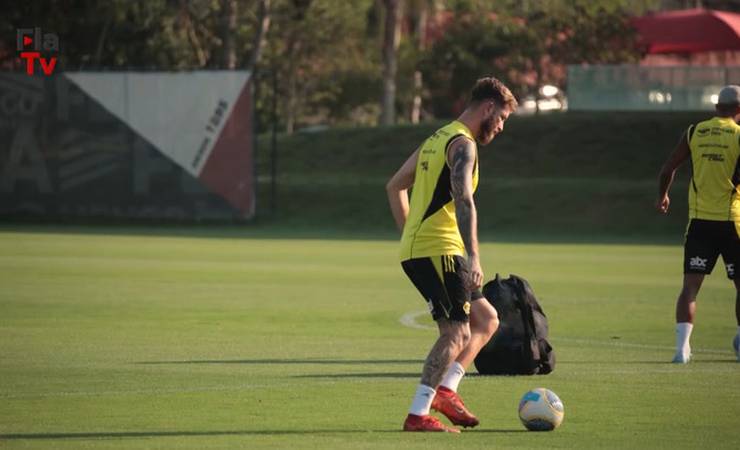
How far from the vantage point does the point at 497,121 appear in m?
10.2

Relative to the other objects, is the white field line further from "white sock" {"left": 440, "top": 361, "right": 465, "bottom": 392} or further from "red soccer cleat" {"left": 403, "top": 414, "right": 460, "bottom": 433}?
"red soccer cleat" {"left": 403, "top": 414, "right": 460, "bottom": 433}

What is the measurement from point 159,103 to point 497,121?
94.8 ft

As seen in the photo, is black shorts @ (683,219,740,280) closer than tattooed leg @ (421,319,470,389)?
No

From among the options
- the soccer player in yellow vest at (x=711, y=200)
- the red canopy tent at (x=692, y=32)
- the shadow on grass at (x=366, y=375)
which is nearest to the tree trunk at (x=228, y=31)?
the red canopy tent at (x=692, y=32)

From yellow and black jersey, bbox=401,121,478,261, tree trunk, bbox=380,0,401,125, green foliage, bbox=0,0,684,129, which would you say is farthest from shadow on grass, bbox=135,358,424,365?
tree trunk, bbox=380,0,401,125

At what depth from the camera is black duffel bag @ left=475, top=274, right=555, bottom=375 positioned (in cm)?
1305

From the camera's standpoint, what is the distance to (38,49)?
3916 cm

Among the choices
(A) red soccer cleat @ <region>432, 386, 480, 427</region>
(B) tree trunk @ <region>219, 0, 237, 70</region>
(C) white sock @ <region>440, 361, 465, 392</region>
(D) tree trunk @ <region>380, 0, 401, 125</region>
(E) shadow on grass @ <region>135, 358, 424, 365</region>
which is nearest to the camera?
(A) red soccer cleat @ <region>432, 386, 480, 427</region>

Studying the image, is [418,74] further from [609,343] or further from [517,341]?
[517,341]

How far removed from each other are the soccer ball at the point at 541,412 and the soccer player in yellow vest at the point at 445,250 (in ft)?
1.12

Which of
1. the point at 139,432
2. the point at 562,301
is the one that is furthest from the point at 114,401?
the point at 562,301


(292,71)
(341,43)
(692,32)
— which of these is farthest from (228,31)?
(692,32)

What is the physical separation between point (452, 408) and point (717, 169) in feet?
16.5

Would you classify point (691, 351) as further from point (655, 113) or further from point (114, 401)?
point (655, 113)
